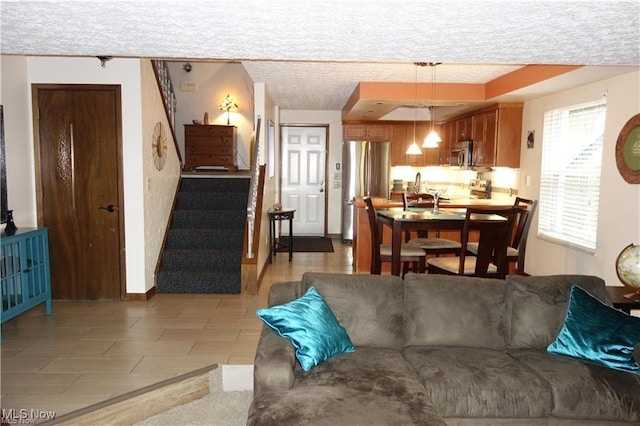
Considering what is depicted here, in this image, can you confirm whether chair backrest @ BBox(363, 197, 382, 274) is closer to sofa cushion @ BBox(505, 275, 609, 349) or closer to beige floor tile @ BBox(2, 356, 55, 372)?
sofa cushion @ BBox(505, 275, 609, 349)

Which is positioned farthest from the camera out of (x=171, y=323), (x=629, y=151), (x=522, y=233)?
(x=522, y=233)

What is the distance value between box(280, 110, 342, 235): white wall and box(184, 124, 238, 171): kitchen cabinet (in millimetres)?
1099

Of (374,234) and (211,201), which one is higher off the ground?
(211,201)

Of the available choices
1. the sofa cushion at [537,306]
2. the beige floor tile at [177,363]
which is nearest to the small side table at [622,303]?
the sofa cushion at [537,306]

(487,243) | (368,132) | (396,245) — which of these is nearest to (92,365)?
(396,245)

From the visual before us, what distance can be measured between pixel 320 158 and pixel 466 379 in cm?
660

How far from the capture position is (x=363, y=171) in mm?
8094

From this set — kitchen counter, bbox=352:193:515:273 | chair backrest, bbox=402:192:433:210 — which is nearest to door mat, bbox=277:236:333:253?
kitchen counter, bbox=352:193:515:273

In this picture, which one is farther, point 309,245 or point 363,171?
point 363,171

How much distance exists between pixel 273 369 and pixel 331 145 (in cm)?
671

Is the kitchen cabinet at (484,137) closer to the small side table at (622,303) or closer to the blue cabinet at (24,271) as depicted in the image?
the small side table at (622,303)

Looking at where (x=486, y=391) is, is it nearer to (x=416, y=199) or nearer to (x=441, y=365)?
(x=441, y=365)

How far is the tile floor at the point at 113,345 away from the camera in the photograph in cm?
285

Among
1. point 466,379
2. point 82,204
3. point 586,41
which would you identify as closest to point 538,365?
point 466,379
